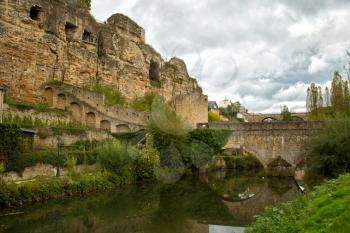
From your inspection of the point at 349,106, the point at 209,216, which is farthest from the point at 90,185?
the point at 349,106

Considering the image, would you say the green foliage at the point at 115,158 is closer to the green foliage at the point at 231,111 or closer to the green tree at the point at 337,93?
the green tree at the point at 337,93

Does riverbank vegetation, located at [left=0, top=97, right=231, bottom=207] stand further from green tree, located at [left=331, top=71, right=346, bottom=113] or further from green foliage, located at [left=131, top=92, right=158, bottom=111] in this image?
green tree, located at [left=331, top=71, right=346, bottom=113]

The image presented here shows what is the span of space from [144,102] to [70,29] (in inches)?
410

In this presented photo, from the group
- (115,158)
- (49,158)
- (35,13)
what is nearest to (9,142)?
(49,158)

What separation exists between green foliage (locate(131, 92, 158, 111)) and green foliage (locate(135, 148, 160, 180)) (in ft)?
42.8

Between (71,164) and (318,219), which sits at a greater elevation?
(71,164)

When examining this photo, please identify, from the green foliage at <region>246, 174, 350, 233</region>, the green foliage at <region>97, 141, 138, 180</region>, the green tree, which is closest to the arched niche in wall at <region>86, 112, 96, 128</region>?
the green foliage at <region>97, 141, 138, 180</region>

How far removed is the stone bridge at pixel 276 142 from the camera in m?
31.1

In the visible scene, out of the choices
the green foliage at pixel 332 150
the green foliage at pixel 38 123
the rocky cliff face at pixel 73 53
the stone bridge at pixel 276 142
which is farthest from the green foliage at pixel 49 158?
the stone bridge at pixel 276 142

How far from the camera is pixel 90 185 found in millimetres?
20203

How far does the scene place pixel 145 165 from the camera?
83.7 feet

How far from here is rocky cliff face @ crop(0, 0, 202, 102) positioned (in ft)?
95.8

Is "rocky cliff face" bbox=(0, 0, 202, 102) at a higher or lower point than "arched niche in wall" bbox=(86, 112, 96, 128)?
higher

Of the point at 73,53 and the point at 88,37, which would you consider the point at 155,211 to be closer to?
the point at 73,53
